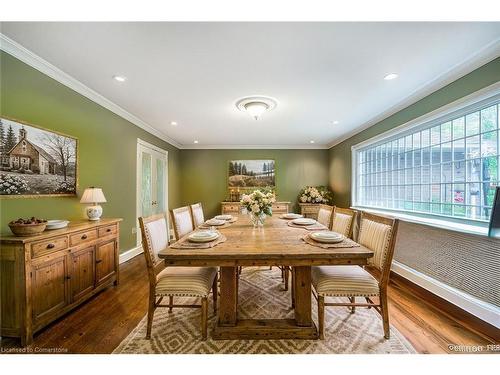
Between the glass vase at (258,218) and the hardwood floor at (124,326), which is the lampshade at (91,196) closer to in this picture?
the hardwood floor at (124,326)

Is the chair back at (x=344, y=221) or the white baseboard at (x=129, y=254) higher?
the chair back at (x=344, y=221)

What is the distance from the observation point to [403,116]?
10.1ft

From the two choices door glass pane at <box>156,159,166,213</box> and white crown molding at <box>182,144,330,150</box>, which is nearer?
door glass pane at <box>156,159,166,213</box>

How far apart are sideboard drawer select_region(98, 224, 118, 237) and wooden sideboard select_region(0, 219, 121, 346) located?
11 millimetres

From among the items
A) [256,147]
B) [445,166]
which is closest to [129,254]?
[256,147]

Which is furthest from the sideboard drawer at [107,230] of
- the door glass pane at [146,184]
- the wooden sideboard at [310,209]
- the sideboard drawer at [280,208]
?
the wooden sideboard at [310,209]

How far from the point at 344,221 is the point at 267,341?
1.41 meters

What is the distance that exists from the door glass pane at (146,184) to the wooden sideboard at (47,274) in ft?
5.83

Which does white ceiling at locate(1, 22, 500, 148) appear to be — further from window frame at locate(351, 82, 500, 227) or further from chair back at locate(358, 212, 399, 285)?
chair back at locate(358, 212, 399, 285)

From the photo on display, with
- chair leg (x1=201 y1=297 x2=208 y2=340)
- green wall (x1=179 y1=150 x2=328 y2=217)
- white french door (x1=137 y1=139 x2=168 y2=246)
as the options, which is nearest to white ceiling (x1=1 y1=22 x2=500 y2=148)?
white french door (x1=137 y1=139 x2=168 y2=246)

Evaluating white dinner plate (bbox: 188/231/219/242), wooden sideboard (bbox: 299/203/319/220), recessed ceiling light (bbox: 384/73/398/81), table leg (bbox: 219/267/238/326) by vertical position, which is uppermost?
recessed ceiling light (bbox: 384/73/398/81)

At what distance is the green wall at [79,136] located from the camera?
6.19 feet

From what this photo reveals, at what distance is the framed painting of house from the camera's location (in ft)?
6.03
